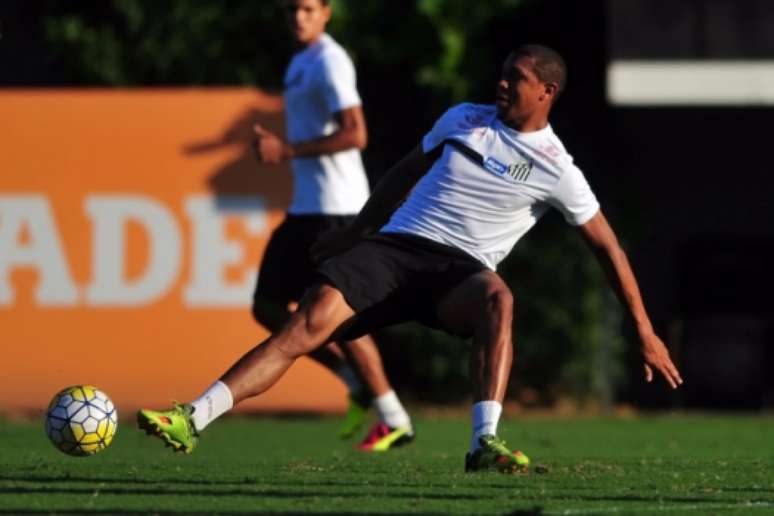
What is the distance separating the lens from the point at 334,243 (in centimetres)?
901

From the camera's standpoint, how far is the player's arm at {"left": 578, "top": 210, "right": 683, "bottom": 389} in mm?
8633

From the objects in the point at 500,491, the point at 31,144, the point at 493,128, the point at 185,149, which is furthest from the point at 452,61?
the point at 500,491

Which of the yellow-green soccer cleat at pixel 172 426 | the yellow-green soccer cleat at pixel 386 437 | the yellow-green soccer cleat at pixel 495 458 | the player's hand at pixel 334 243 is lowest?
the yellow-green soccer cleat at pixel 386 437

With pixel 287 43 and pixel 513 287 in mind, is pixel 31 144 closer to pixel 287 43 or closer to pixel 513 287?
pixel 287 43

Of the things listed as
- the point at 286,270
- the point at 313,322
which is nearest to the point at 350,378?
the point at 286,270

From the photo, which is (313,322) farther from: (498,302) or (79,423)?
(79,423)

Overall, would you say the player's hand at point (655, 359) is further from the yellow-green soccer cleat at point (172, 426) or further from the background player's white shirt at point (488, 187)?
the yellow-green soccer cleat at point (172, 426)

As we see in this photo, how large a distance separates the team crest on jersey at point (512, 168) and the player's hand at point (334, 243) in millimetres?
701

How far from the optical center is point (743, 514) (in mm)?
7121

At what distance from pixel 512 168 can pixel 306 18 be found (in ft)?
9.81

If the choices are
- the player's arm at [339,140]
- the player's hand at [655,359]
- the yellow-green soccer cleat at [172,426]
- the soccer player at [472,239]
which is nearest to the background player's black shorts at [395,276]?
the soccer player at [472,239]

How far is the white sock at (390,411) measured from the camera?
11258mm

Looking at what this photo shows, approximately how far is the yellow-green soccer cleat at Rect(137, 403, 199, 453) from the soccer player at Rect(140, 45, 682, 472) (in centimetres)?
51

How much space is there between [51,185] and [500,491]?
8901 millimetres
